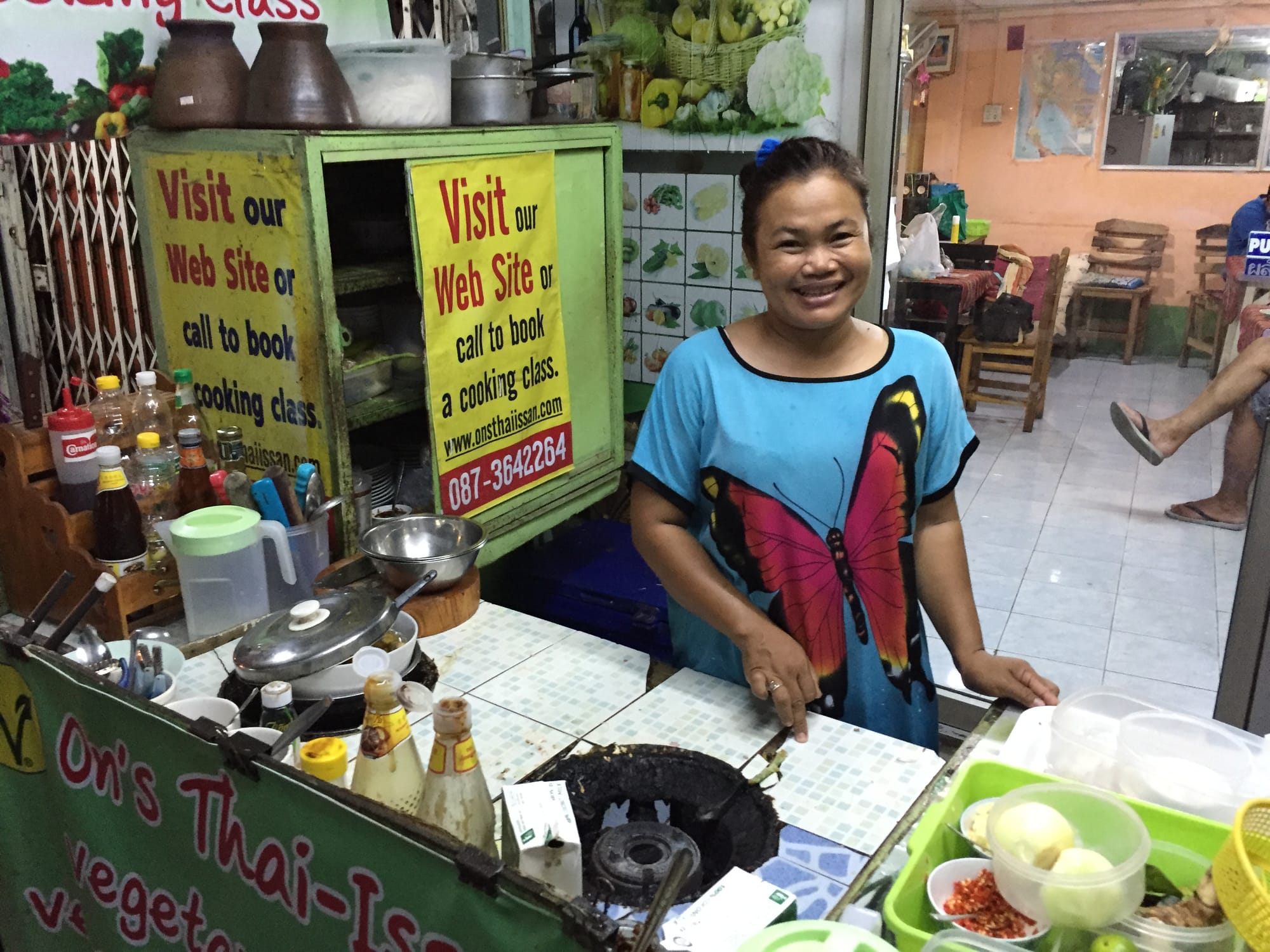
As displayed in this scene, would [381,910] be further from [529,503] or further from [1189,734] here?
[529,503]

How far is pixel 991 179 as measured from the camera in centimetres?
287

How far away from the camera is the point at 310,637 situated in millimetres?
1569

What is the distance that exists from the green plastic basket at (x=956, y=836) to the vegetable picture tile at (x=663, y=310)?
2118 millimetres

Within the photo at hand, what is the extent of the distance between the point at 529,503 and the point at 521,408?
255 millimetres

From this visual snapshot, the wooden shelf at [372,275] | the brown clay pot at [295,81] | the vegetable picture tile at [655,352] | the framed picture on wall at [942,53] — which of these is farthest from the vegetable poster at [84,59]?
the framed picture on wall at [942,53]

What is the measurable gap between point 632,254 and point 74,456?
5.81 feet

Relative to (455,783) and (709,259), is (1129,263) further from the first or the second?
(455,783)

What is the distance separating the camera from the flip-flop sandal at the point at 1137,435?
275cm

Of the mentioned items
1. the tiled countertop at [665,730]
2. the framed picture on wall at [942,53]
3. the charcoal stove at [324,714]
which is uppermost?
the framed picture on wall at [942,53]

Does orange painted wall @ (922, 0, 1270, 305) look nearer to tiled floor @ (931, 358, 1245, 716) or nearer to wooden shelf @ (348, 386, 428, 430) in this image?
tiled floor @ (931, 358, 1245, 716)

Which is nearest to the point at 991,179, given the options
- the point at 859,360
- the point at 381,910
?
the point at 859,360

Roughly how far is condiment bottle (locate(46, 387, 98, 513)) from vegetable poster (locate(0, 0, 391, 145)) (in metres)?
0.57

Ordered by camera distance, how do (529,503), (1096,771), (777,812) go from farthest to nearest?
(529,503) < (777,812) < (1096,771)

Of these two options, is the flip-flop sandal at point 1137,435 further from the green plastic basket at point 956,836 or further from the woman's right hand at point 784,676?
the green plastic basket at point 956,836
